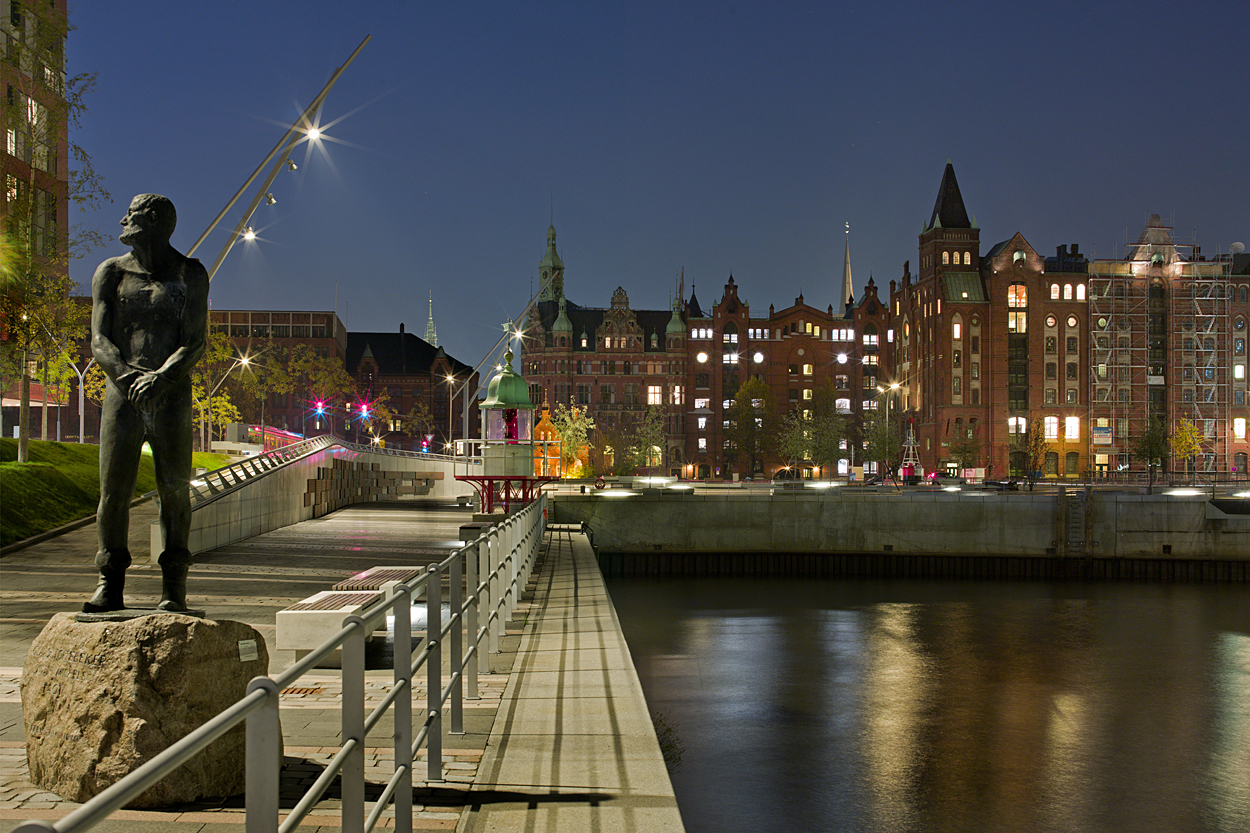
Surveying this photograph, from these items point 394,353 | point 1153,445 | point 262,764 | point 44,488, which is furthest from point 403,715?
point 394,353

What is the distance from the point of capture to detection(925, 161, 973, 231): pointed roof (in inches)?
4235

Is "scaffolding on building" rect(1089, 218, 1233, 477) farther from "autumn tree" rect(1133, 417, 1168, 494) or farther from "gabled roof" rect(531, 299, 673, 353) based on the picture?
"gabled roof" rect(531, 299, 673, 353)

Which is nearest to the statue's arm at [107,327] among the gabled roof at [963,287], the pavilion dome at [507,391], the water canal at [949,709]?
the water canal at [949,709]

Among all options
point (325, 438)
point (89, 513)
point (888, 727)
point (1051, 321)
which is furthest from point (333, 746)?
point (1051, 321)

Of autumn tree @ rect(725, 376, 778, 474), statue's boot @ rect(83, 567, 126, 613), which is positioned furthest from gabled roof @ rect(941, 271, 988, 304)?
statue's boot @ rect(83, 567, 126, 613)

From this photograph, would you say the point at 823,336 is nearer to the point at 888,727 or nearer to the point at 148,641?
the point at 888,727

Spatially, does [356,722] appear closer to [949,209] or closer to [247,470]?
[247,470]

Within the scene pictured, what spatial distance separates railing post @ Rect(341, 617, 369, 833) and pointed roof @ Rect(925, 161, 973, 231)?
10992 centimetres

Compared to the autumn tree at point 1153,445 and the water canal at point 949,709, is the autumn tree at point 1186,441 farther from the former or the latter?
the water canal at point 949,709

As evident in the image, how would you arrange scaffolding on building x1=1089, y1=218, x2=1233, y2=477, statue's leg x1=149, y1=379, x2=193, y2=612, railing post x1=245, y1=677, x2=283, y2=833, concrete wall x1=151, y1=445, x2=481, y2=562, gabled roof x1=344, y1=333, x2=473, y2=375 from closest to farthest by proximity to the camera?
railing post x1=245, y1=677, x2=283, y2=833, statue's leg x1=149, y1=379, x2=193, y2=612, concrete wall x1=151, y1=445, x2=481, y2=562, scaffolding on building x1=1089, y1=218, x2=1233, y2=477, gabled roof x1=344, y1=333, x2=473, y2=375

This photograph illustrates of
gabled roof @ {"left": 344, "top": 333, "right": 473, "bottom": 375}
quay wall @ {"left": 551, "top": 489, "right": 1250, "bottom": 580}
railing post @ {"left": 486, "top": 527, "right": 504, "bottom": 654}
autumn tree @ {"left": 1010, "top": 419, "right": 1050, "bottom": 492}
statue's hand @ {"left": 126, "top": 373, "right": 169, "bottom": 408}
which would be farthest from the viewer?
gabled roof @ {"left": 344, "top": 333, "right": 473, "bottom": 375}

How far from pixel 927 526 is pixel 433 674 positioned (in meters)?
49.2

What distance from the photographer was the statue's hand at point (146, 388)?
6.54 meters

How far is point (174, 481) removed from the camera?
698cm
